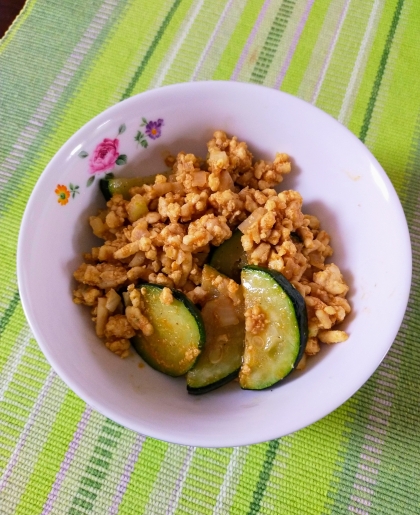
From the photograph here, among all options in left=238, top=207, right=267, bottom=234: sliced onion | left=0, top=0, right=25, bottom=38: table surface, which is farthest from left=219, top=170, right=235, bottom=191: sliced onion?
left=0, top=0, right=25, bottom=38: table surface

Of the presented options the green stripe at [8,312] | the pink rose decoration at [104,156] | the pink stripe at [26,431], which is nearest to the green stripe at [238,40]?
the pink rose decoration at [104,156]

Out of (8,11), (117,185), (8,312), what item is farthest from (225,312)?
(8,11)

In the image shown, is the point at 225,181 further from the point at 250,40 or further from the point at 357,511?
the point at 357,511

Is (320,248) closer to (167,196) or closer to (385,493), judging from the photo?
(167,196)

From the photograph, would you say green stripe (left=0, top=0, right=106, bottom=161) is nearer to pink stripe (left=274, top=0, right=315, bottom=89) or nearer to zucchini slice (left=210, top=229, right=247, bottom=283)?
pink stripe (left=274, top=0, right=315, bottom=89)

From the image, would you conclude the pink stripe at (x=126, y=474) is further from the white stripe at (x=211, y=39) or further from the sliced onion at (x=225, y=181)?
the white stripe at (x=211, y=39)
